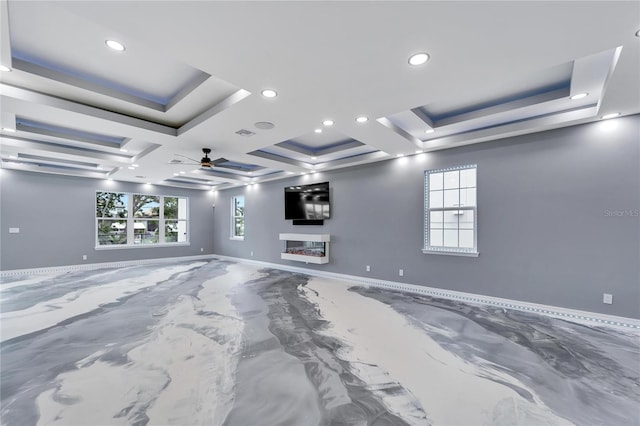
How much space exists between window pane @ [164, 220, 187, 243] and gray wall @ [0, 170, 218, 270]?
97 cm

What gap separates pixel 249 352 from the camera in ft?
9.57

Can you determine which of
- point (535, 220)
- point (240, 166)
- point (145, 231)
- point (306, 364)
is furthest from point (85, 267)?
point (535, 220)

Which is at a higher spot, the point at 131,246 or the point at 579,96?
the point at 579,96

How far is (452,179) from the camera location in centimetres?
513

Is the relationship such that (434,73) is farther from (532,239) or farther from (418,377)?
(532,239)

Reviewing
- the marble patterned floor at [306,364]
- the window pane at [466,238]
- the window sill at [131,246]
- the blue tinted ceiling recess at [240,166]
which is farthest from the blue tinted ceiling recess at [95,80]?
the window sill at [131,246]

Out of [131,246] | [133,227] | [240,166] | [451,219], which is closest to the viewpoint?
[451,219]

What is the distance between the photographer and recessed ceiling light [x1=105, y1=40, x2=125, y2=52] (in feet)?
7.98

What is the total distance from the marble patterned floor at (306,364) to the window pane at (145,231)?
4.45 metres

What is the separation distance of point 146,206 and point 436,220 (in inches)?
361

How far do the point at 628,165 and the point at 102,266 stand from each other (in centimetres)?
1181

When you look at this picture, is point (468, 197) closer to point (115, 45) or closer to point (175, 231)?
point (115, 45)

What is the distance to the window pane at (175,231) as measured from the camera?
9.71m

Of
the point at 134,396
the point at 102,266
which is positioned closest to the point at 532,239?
the point at 134,396
